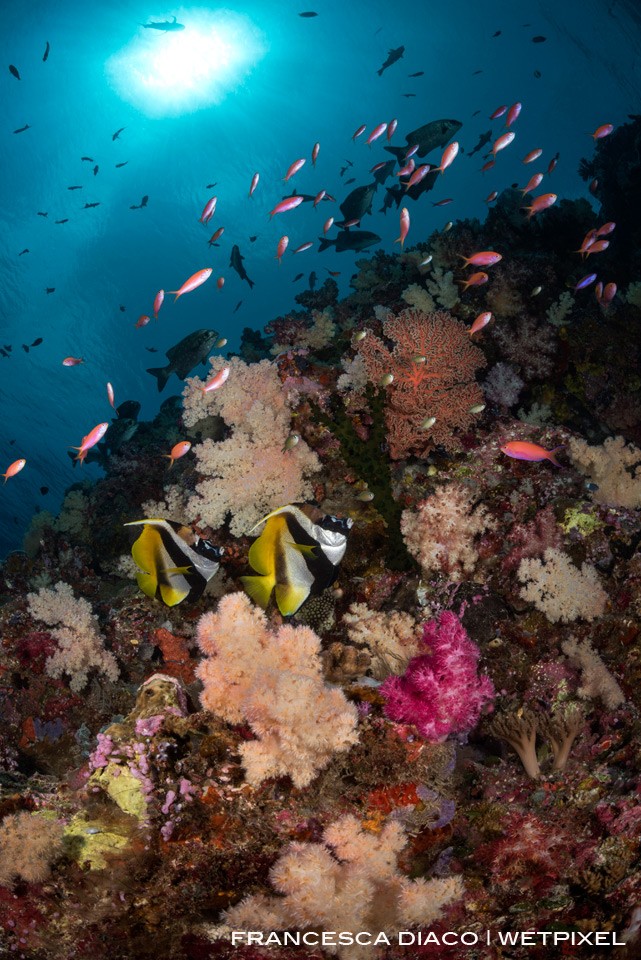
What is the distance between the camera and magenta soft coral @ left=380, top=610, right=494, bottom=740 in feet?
8.71

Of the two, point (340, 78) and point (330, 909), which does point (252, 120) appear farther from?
point (330, 909)

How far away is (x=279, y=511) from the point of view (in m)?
2.91

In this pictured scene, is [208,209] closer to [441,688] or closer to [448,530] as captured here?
[448,530]

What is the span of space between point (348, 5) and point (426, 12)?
22.6 feet

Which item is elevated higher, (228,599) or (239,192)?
(228,599)

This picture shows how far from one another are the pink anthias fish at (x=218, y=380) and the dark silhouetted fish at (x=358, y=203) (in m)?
6.72

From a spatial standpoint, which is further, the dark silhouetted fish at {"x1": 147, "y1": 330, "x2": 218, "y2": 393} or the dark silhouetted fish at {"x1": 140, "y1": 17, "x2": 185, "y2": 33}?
the dark silhouetted fish at {"x1": 140, "y1": 17, "x2": 185, "y2": 33}

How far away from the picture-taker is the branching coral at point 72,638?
181 inches

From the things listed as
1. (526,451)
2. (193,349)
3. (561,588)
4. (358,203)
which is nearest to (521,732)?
(561,588)

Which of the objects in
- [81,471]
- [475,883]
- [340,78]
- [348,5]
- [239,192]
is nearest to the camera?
[475,883]

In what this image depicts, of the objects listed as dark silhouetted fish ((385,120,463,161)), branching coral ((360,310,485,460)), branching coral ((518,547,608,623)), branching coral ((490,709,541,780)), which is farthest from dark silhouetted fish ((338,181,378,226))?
branching coral ((490,709,541,780))

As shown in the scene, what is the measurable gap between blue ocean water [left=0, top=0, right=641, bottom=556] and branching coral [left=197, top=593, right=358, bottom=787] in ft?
80.7

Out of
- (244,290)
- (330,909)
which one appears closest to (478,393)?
(330,909)

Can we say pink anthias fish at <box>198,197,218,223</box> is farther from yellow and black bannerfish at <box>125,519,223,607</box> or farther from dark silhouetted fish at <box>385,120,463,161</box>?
yellow and black bannerfish at <box>125,519,223,607</box>
